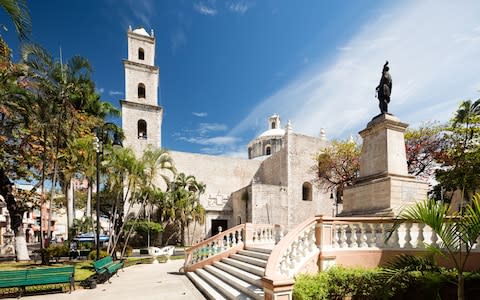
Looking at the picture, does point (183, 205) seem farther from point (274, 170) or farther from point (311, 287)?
point (311, 287)

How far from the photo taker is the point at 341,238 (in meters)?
6.55

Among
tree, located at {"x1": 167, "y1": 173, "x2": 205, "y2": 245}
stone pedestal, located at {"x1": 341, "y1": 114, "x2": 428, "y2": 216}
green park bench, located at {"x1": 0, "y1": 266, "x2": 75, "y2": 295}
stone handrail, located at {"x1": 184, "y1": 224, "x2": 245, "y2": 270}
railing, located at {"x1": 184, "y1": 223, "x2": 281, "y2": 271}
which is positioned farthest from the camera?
tree, located at {"x1": 167, "y1": 173, "x2": 205, "y2": 245}

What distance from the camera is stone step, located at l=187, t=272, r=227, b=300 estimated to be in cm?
733

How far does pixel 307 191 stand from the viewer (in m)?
31.7

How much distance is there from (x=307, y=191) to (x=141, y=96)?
23113 mm

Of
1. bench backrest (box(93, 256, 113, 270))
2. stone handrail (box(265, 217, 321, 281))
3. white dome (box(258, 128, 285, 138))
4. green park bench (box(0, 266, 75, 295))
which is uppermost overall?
white dome (box(258, 128, 285, 138))

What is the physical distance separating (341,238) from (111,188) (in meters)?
13.9

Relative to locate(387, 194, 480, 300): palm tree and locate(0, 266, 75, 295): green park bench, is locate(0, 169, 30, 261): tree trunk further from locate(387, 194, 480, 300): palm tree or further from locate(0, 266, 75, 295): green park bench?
locate(387, 194, 480, 300): palm tree

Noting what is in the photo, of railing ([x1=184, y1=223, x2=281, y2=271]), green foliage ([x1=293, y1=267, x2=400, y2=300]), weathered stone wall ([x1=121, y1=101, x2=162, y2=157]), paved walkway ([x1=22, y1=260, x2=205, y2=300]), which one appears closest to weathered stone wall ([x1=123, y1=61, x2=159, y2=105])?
weathered stone wall ([x1=121, y1=101, x2=162, y2=157])

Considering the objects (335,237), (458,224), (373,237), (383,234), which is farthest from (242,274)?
(458,224)

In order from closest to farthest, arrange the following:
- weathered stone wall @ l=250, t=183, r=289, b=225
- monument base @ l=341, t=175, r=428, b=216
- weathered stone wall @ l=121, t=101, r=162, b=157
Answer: monument base @ l=341, t=175, r=428, b=216 → weathered stone wall @ l=121, t=101, r=162, b=157 → weathered stone wall @ l=250, t=183, r=289, b=225

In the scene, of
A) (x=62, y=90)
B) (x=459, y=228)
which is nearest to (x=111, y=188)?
(x=62, y=90)

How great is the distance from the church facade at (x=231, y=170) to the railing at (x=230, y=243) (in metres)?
15.0

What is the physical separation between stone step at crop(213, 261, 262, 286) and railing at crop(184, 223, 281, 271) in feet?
3.16
